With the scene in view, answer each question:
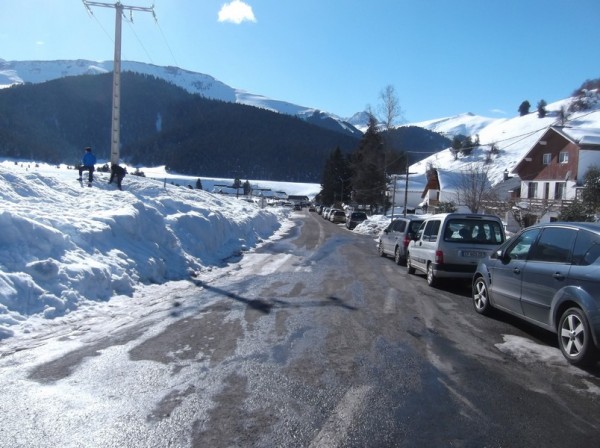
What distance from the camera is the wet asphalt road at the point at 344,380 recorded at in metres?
3.88

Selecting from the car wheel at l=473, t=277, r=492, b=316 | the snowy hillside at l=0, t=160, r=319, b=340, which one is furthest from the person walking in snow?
the car wheel at l=473, t=277, r=492, b=316

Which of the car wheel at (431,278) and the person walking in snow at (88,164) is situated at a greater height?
the person walking in snow at (88,164)

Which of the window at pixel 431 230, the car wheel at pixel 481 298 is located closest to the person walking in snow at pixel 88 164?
the window at pixel 431 230

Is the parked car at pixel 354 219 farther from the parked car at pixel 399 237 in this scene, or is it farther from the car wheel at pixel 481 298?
the car wheel at pixel 481 298

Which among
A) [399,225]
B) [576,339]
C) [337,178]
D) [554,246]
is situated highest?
[337,178]

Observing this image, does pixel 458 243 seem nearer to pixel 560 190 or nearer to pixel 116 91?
pixel 116 91

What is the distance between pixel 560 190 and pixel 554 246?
137 ft

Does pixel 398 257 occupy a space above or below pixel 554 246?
below

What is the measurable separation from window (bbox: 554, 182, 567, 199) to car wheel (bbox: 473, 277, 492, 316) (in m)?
37.2

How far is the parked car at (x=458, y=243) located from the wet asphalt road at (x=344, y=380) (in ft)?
8.36

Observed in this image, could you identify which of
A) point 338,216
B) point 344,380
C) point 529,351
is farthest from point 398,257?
point 338,216

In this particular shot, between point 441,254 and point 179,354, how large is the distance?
7.41 metres

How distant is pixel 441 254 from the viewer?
11.6 m

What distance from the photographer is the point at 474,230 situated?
11898 millimetres
